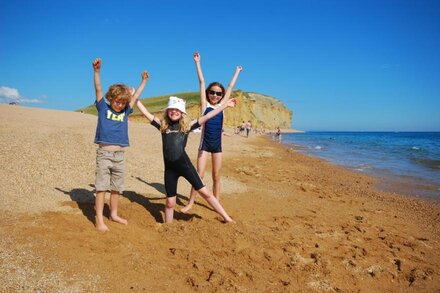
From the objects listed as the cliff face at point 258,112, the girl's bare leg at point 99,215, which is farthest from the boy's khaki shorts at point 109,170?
the cliff face at point 258,112

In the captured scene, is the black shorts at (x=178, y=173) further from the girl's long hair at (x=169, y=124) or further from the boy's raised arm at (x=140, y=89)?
the boy's raised arm at (x=140, y=89)

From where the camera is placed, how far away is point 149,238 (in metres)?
4.21

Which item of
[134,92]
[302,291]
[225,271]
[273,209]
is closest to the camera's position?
[302,291]

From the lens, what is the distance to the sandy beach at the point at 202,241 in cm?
324

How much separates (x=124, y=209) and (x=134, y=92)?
77.4 inches

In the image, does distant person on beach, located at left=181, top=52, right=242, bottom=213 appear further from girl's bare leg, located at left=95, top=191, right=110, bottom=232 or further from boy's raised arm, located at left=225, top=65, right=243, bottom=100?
girl's bare leg, located at left=95, top=191, right=110, bottom=232

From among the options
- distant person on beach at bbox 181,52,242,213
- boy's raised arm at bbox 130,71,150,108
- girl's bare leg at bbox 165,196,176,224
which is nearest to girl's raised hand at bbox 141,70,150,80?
boy's raised arm at bbox 130,71,150,108

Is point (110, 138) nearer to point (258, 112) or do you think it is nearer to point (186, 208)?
point (186, 208)

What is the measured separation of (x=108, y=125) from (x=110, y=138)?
176mm

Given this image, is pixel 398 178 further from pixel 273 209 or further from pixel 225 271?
pixel 225 271

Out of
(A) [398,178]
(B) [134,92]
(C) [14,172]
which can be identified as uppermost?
(B) [134,92]

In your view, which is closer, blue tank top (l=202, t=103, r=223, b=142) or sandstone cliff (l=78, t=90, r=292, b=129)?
blue tank top (l=202, t=103, r=223, b=142)

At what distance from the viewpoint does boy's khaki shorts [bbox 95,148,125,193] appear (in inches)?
170

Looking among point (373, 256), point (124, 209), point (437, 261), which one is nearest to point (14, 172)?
point (124, 209)
